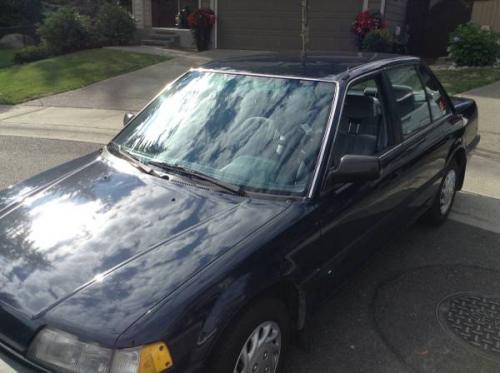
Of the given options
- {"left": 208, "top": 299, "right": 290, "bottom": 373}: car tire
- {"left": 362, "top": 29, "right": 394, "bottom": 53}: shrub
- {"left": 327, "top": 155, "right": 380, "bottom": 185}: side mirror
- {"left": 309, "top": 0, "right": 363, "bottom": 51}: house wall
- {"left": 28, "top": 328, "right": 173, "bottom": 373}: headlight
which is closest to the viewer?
{"left": 28, "top": 328, "right": 173, "bottom": 373}: headlight

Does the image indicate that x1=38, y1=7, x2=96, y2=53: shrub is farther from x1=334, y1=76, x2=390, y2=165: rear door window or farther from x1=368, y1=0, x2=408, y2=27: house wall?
x1=334, y1=76, x2=390, y2=165: rear door window

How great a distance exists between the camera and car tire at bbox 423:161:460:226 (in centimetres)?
445

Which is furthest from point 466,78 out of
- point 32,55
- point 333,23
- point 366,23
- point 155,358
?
point 32,55

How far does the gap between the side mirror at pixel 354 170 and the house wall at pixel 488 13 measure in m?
14.8

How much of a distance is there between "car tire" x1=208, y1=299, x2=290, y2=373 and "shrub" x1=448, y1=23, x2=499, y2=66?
11526mm

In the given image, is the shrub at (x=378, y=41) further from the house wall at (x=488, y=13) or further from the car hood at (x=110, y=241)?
the car hood at (x=110, y=241)

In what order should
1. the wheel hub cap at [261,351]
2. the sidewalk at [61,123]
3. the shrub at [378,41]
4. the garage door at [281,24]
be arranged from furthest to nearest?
the garage door at [281,24] < the shrub at [378,41] < the sidewalk at [61,123] < the wheel hub cap at [261,351]

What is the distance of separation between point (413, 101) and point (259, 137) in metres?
1.56

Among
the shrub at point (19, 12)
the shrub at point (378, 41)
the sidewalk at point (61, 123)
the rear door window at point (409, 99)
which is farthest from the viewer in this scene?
the shrub at point (19, 12)

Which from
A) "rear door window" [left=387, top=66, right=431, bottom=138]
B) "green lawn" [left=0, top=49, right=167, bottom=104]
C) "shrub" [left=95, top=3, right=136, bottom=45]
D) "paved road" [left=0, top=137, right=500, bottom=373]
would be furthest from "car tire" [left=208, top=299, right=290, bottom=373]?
"shrub" [left=95, top=3, right=136, bottom=45]

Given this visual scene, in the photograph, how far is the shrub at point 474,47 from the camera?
472 inches

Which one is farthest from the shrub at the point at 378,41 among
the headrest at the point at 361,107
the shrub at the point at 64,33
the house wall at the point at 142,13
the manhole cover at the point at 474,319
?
the manhole cover at the point at 474,319

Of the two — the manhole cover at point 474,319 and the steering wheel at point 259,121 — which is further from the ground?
the steering wheel at point 259,121

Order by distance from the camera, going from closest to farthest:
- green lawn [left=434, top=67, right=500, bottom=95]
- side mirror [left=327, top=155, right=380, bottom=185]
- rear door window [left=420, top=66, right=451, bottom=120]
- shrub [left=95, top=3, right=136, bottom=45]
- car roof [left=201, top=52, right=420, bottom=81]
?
side mirror [left=327, top=155, right=380, bottom=185] < car roof [left=201, top=52, right=420, bottom=81] < rear door window [left=420, top=66, right=451, bottom=120] < green lawn [left=434, top=67, right=500, bottom=95] < shrub [left=95, top=3, right=136, bottom=45]
